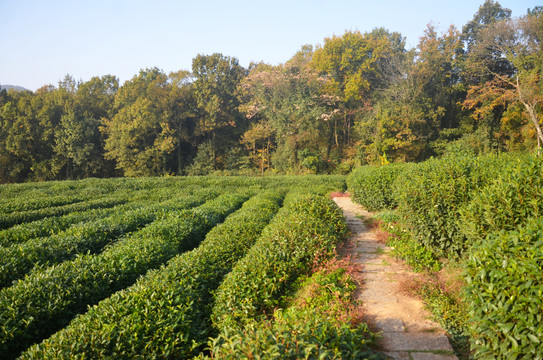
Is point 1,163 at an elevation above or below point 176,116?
below

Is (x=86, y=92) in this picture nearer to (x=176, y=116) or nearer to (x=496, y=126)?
(x=176, y=116)

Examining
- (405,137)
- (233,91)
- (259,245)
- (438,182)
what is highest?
(233,91)

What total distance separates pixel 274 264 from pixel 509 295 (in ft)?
9.70

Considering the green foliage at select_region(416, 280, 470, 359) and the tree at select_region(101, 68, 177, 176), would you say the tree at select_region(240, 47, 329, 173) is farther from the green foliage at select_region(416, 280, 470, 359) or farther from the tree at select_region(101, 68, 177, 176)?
the green foliage at select_region(416, 280, 470, 359)

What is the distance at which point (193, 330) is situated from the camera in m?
3.70

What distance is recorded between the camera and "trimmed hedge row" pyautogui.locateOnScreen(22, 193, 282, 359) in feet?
10.4

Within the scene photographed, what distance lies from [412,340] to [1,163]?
38750 mm

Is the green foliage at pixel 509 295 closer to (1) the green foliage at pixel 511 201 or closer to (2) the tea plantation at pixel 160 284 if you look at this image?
(1) the green foliage at pixel 511 201

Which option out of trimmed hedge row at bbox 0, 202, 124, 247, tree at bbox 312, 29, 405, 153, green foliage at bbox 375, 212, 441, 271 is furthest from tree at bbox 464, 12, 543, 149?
trimmed hedge row at bbox 0, 202, 124, 247

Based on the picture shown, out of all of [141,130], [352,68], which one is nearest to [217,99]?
[141,130]

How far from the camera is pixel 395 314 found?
4074mm

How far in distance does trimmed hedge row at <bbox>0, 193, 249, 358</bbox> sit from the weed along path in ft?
9.24

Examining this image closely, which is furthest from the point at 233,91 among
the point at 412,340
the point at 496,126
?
the point at 412,340

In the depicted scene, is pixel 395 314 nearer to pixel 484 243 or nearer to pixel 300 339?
pixel 484 243
